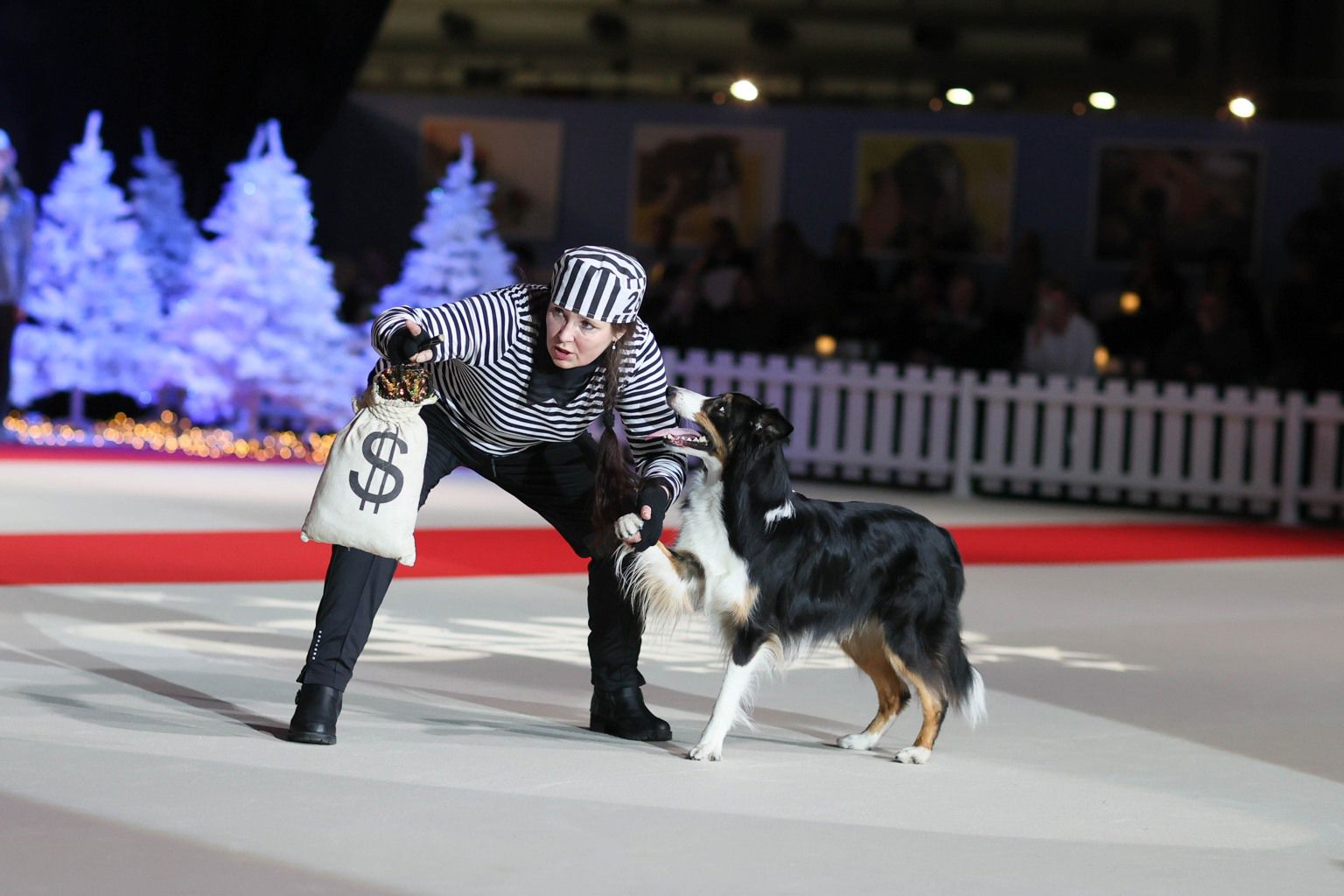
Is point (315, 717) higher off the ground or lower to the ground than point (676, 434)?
lower

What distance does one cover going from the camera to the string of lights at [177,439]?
13789 mm

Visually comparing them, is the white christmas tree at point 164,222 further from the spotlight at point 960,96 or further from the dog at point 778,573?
the dog at point 778,573

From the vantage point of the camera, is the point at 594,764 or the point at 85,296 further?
the point at 85,296

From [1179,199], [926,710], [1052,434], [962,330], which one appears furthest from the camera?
[1179,199]

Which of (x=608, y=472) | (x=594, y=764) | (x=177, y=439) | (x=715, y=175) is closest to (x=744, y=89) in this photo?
(x=715, y=175)

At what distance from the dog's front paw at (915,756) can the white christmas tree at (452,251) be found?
9447mm

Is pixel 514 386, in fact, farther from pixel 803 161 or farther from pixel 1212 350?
pixel 803 161

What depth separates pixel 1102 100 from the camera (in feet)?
57.5

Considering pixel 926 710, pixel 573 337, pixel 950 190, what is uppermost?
pixel 950 190

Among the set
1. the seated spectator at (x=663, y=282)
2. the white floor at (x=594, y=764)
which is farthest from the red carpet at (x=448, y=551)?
the seated spectator at (x=663, y=282)

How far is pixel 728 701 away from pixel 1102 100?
1372cm

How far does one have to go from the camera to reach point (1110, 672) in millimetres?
6609

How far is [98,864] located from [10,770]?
810 mm

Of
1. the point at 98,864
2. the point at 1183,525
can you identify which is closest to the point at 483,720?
the point at 98,864
